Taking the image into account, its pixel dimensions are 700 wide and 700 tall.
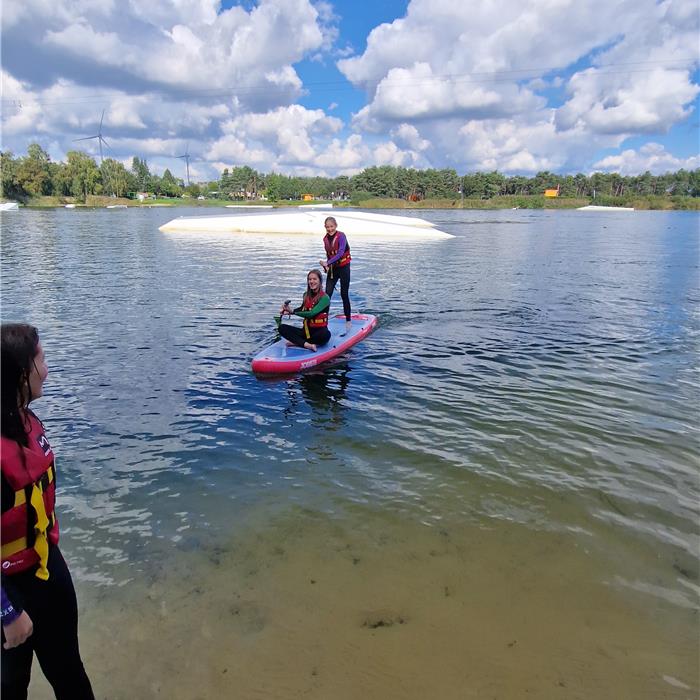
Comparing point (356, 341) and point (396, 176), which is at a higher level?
point (396, 176)

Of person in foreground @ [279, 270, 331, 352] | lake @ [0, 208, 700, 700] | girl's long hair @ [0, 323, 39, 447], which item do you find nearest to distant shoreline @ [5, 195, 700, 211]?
person in foreground @ [279, 270, 331, 352]

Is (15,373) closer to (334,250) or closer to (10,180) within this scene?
(334,250)

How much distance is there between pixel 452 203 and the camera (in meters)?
151

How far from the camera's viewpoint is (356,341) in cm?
1217

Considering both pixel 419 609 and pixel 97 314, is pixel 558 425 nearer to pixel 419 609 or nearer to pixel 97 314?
pixel 419 609

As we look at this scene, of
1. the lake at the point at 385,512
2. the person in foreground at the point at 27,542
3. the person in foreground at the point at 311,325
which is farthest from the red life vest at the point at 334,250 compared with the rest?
the person in foreground at the point at 27,542

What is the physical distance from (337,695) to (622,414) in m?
6.54

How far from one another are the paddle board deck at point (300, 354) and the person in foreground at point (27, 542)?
23.7 ft

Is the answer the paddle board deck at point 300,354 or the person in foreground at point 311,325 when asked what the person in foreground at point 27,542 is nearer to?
the paddle board deck at point 300,354

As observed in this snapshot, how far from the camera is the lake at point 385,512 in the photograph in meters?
3.73

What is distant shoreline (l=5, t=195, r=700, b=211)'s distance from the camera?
125688 millimetres

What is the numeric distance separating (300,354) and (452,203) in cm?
15023

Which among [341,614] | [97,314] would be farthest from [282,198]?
[341,614]

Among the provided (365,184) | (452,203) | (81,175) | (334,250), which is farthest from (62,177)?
(334,250)
